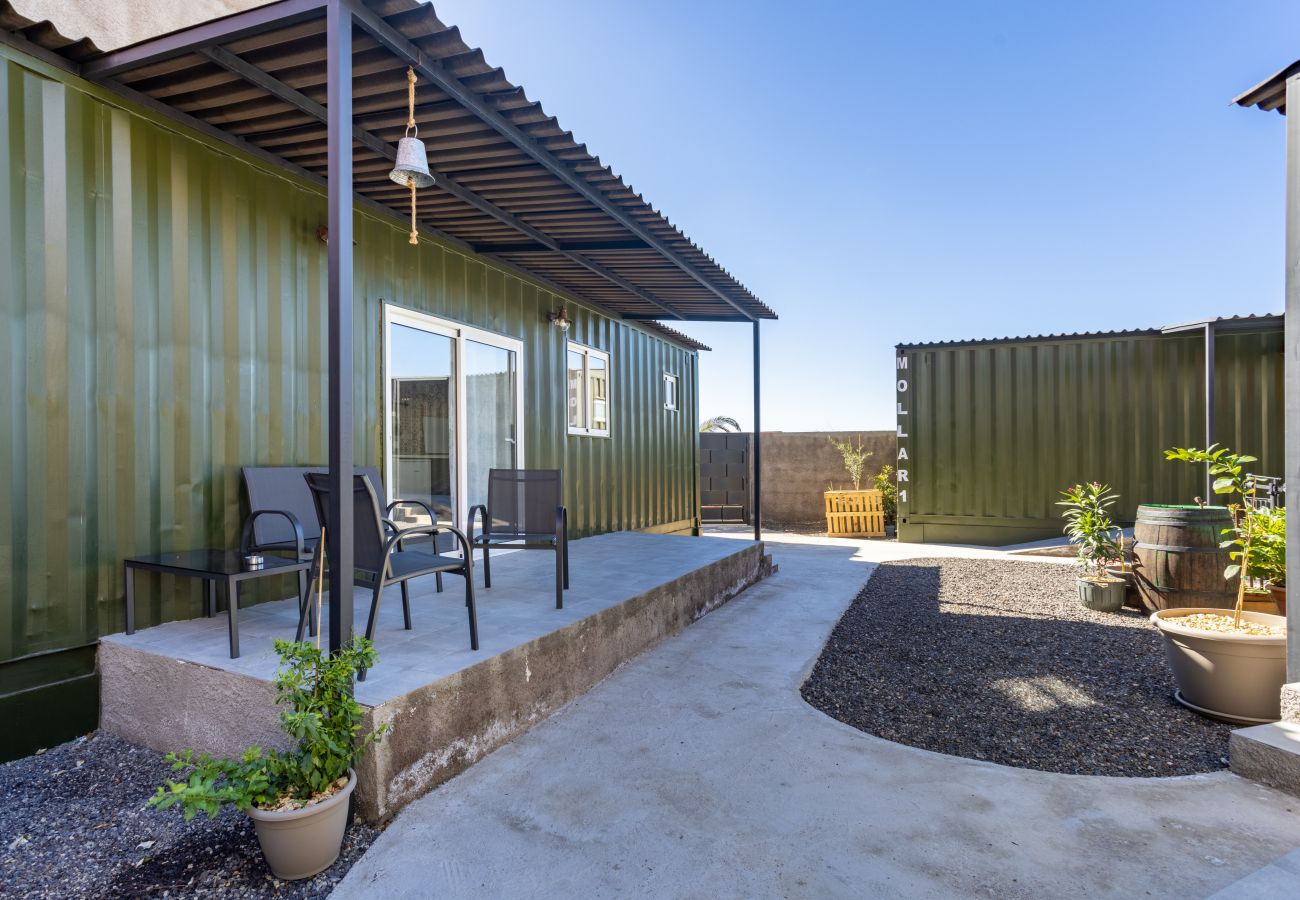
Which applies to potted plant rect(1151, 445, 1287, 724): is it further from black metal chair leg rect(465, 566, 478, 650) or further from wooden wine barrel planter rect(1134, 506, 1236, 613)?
black metal chair leg rect(465, 566, 478, 650)

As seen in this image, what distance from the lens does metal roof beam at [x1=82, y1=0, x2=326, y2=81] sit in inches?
84.3

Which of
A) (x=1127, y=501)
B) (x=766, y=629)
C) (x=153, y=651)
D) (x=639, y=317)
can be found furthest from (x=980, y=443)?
(x=153, y=651)

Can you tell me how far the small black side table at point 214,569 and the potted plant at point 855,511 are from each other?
8583 millimetres

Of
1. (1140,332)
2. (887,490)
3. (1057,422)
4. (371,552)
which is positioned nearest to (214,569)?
(371,552)

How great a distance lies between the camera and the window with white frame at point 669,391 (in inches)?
330

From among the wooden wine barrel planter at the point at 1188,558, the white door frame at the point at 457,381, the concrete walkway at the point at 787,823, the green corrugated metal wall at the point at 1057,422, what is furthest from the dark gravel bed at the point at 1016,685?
the green corrugated metal wall at the point at 1057,422

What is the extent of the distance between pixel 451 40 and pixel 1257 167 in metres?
11.0

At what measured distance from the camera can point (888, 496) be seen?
33.7 feet

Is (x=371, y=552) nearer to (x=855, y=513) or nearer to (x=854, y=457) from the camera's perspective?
(x=855, y=513)

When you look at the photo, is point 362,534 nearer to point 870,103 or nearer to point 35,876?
point 35,876

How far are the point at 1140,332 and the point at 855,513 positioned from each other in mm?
4273

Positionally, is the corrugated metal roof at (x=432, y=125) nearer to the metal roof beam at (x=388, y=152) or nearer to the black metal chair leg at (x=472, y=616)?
the metal roof beam at (x=388, y=152)

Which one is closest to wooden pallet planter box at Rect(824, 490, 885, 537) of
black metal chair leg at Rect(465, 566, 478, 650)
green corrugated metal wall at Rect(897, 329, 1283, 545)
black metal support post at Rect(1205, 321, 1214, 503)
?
green corrugated metal wall at Rect(897, 329, 1283, 545)

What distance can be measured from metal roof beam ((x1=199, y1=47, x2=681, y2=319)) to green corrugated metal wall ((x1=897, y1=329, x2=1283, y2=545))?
464 cm
